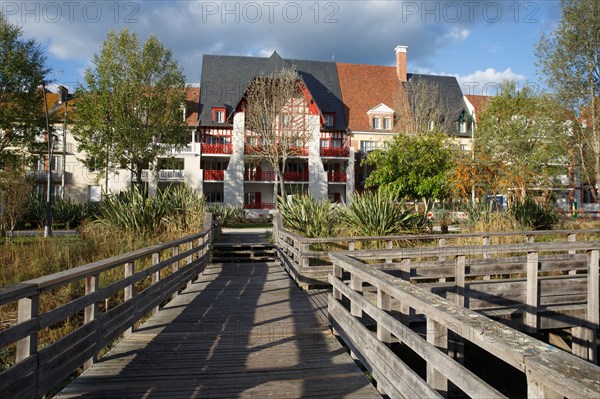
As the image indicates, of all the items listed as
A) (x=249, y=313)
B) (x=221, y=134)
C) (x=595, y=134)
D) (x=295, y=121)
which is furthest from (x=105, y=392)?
(x=221, y=134)

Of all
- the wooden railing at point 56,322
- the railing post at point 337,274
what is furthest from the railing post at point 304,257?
the wooden railing at point 56,322

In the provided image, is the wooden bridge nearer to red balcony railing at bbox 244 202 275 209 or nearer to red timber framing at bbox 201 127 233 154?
red balcony railing at bbox 244 202 275 209

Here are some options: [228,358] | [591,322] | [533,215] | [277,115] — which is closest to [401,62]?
[277,115]

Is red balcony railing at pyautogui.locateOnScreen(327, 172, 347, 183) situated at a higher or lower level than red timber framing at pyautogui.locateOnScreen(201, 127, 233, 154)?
lower

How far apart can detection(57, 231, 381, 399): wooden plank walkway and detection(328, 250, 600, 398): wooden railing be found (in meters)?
0.37

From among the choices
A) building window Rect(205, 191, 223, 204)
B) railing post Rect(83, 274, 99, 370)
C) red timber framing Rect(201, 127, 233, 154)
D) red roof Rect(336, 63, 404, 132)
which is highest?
red roof Rect(336, 63, 404, 132)

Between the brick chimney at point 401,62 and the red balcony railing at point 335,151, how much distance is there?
1186 cm

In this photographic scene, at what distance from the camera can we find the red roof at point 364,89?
4425 cm

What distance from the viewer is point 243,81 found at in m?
→ 43.8

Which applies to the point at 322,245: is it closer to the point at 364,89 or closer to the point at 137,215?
the point at 137,215

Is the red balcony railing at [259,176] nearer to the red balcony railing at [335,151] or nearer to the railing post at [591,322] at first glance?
the red balcony railing at [335,151]

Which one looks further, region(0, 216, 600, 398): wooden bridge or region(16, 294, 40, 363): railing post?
region(16, 294, 40, 363): railing post

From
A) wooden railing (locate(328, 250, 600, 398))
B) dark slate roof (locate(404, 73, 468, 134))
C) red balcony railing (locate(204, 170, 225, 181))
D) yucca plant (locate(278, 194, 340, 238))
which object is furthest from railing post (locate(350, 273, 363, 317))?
dark slate roof (locate(404, 73, 468, 134))

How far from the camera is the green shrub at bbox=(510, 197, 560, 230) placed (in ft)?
47.5
